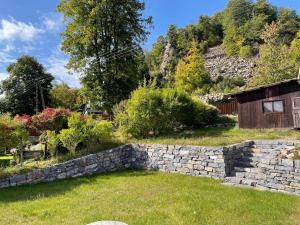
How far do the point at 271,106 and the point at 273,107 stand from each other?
0.13 meters

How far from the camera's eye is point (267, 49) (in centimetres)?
2747

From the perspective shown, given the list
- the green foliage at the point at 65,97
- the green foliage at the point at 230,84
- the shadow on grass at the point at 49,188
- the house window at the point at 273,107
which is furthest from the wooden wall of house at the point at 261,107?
the green foliage at the point at 65,97

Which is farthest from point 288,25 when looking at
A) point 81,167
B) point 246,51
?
point 81,167

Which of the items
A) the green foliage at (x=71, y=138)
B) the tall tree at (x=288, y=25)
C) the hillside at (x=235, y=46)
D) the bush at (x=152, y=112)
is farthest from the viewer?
the tall tree at (x=288, y=25)

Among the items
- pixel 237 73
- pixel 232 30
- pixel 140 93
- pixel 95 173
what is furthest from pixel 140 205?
pixel 232 30

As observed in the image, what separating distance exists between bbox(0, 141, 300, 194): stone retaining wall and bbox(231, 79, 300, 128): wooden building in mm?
5737

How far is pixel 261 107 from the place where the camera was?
1736 centimetres

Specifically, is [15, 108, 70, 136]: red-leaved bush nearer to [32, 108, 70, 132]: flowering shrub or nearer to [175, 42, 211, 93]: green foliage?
[32, 108, 70, 132]: flowering shrub

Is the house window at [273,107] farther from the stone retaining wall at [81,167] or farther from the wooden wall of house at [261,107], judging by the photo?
the stone retaining wall at [81,167]

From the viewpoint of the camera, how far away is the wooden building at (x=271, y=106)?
635 inches

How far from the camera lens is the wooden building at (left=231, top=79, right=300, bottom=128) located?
16.1 metres

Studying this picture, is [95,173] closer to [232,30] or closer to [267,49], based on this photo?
[267,49]

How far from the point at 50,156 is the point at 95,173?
2262 millimetres

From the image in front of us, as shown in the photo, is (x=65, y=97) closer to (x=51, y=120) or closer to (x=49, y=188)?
(x=51, y=120)
